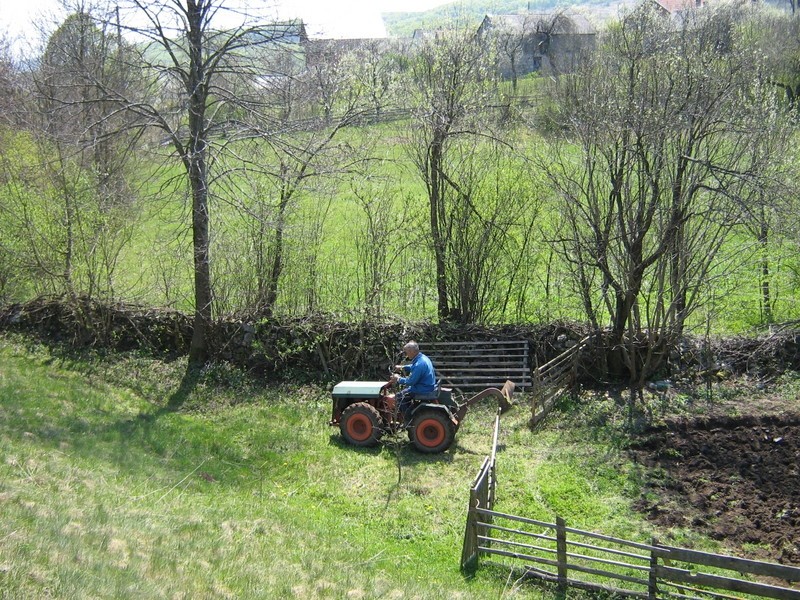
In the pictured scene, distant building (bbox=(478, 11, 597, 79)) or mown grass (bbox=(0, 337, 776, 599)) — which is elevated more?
distant building (bbox=(478, 11, 597, 79))

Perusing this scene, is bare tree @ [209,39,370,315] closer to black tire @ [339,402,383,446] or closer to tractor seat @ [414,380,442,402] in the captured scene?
black tire @ [339,402,383,446]

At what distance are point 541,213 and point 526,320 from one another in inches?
93.4

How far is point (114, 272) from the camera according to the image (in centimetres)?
1777

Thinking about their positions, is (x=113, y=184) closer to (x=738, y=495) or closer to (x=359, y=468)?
(x=359, y=468)

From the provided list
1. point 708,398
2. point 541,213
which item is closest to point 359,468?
point 708,398

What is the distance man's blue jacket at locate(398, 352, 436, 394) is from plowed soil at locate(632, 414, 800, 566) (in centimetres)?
336

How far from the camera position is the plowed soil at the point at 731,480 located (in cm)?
926

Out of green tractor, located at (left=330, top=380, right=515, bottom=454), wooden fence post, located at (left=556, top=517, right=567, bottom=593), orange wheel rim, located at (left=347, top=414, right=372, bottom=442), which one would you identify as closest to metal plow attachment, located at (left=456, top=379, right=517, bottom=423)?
green tractor, located at (left=330, top=380, right=515, bottom=454)

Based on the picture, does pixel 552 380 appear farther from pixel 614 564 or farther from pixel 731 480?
pixel 614 564

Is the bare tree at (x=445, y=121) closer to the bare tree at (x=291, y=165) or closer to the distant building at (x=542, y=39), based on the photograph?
the bare tree at (x=291, y=165)

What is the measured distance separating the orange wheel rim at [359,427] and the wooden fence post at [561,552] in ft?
15.0

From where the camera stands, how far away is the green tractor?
1177 centimetres

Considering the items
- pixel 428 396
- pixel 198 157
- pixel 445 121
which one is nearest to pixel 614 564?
pixel 428 396

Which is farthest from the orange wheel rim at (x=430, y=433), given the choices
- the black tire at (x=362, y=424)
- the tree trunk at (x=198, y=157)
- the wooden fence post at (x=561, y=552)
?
the tree trunk at (x=198, y=157)
